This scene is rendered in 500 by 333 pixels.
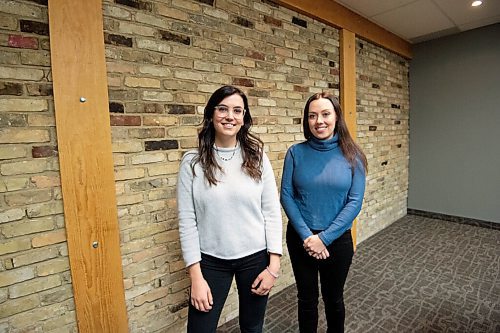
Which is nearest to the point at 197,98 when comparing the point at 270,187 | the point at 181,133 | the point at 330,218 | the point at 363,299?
the point at 181,133

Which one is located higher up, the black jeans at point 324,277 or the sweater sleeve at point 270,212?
the sweater sleeve at point 270,212

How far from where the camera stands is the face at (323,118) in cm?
150

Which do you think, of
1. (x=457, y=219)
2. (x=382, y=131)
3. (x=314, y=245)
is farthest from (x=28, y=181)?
(x=457, y=219)

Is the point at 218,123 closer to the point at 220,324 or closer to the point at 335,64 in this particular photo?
the point at 220,324

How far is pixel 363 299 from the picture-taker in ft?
7.62

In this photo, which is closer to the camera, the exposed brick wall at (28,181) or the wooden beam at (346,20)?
the exposed brick wall at (28,181)

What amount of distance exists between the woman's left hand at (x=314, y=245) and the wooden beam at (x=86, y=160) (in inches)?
40.4

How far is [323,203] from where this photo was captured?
1.50 meters

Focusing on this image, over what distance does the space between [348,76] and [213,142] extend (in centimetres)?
233

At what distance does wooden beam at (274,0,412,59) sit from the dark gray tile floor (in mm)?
2490

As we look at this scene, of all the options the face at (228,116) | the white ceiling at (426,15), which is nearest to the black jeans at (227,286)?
the face at (228,116)

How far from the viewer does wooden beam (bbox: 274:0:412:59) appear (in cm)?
250

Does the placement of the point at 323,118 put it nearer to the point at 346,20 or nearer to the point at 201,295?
the point at 201,295

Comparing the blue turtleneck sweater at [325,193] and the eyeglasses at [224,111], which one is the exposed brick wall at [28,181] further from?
the blue turtleneck sweater at [325,193]
